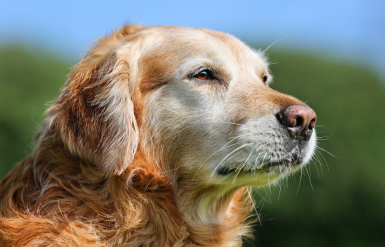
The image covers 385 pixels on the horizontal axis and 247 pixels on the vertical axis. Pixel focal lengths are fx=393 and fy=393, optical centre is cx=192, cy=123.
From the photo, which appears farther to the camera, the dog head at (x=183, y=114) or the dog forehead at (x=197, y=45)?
the dog forehead at (x=197, y=45)

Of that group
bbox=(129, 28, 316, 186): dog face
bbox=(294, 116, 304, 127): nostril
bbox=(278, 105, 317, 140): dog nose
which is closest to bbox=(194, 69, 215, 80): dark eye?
bbox=(129, 28, 316, 186): dog face

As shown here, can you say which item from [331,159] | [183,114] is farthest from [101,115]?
[331,159]

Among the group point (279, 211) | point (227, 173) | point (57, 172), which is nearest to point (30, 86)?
point (279, 211)

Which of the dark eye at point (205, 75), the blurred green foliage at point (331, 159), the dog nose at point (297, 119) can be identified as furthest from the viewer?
the blurred green foliage at point (331, 159)

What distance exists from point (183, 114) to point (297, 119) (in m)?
0.91

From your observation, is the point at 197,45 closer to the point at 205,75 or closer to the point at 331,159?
the point at 205,75

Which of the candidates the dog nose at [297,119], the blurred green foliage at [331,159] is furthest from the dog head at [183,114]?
the blurred green foliage at [331,159]

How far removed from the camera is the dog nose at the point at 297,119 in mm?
2943

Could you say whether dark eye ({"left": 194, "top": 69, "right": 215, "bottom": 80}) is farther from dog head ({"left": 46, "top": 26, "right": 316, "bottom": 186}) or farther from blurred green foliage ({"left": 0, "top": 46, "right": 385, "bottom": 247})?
blurred green foliage ({"left": 0, "top": 46, "right": 385, "bottom": 247})

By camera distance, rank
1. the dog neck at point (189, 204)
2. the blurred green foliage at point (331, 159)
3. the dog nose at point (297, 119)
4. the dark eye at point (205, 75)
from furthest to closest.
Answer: the blurred green foliage at point (331, 159) → the dark eye at point (205, 75) → the dog neck at point (189, 204) → the dog nose at point (297, 119)

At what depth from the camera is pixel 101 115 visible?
314 centimetres

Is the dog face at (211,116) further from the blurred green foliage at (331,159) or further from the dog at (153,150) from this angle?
the blurred green foliage at (331,159)

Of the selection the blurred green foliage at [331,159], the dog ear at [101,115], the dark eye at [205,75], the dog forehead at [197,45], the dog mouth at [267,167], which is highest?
the dog forehead at [197,45]

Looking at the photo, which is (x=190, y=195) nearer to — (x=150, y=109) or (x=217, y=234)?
(x=217, y=234)
